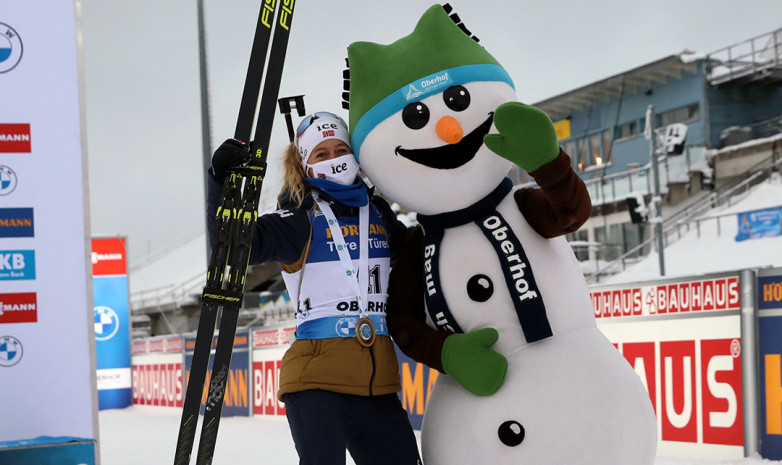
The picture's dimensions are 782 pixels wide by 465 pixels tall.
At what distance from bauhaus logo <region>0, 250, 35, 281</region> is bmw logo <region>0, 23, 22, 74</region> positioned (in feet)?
2.89

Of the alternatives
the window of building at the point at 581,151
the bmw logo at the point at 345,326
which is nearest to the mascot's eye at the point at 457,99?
the bmw logo at the point at 345,326

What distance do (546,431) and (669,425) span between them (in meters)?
3.44

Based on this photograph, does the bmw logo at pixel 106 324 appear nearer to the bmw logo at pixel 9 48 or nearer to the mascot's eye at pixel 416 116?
the bmw logo at pixel 9 48

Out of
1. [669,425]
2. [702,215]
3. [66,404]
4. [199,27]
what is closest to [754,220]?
[702,215]

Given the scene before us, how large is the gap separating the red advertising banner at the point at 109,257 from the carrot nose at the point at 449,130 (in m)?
12.4

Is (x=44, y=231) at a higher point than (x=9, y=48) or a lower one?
lower

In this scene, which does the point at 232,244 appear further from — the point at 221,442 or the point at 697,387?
the point at 221,442

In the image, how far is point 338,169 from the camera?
335cm

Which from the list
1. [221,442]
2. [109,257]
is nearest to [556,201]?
[221,442]

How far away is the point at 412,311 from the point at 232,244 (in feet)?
2.27

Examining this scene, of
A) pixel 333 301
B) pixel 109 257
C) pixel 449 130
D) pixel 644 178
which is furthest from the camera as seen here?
pixel 644 178

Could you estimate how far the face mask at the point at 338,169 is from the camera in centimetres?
335

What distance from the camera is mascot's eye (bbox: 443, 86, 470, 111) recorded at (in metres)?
3.21

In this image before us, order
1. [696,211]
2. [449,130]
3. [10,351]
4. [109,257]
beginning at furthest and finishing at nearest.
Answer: [696,211] < [109,257] < [10,351] < [449,130]
